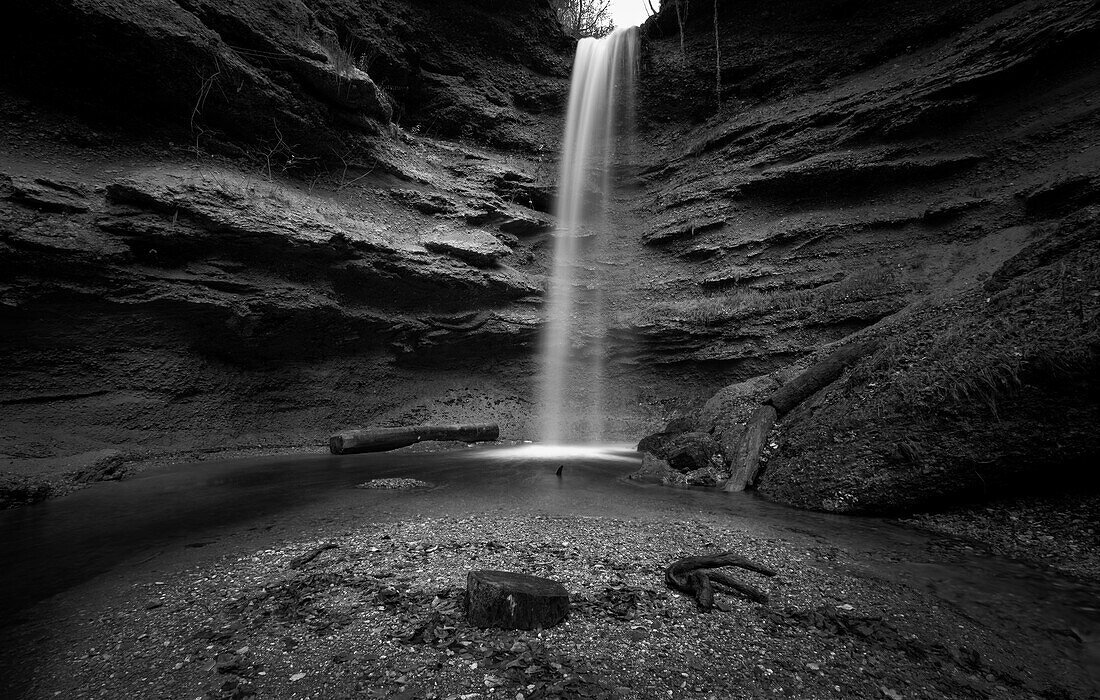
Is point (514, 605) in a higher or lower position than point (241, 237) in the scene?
lower

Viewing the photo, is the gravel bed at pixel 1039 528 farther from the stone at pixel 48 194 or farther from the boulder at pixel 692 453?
the stone at pixel 48 194

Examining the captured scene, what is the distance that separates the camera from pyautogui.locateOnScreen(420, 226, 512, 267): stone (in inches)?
523

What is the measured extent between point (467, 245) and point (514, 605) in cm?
1230

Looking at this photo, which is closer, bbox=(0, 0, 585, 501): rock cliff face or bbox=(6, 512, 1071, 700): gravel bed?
bbox=(6, 512, 1071, 700): gravel bed

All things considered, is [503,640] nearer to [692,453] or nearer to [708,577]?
[708,577]

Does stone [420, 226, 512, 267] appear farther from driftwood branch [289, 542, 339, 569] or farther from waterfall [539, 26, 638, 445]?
driftwood branch [289, 542, 339, 569]

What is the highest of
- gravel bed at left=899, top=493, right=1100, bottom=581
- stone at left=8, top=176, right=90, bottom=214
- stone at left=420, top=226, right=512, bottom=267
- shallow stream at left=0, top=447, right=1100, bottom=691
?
stone at left=420, top=226, right=512, bottom=267

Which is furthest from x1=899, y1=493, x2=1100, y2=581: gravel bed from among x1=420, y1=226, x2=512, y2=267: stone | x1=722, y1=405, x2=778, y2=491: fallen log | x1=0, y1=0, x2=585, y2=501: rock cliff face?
x1=420, y1=226, x2=512, y2=267: stone

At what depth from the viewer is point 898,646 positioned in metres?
2.44

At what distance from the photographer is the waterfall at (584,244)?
15.0 meters

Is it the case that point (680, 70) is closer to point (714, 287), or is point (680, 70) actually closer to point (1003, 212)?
point (714, 287)

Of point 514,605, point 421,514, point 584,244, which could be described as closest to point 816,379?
point 421,514

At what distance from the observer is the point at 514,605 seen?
259cm

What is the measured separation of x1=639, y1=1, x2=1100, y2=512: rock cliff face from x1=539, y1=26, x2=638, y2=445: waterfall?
1.64 m
